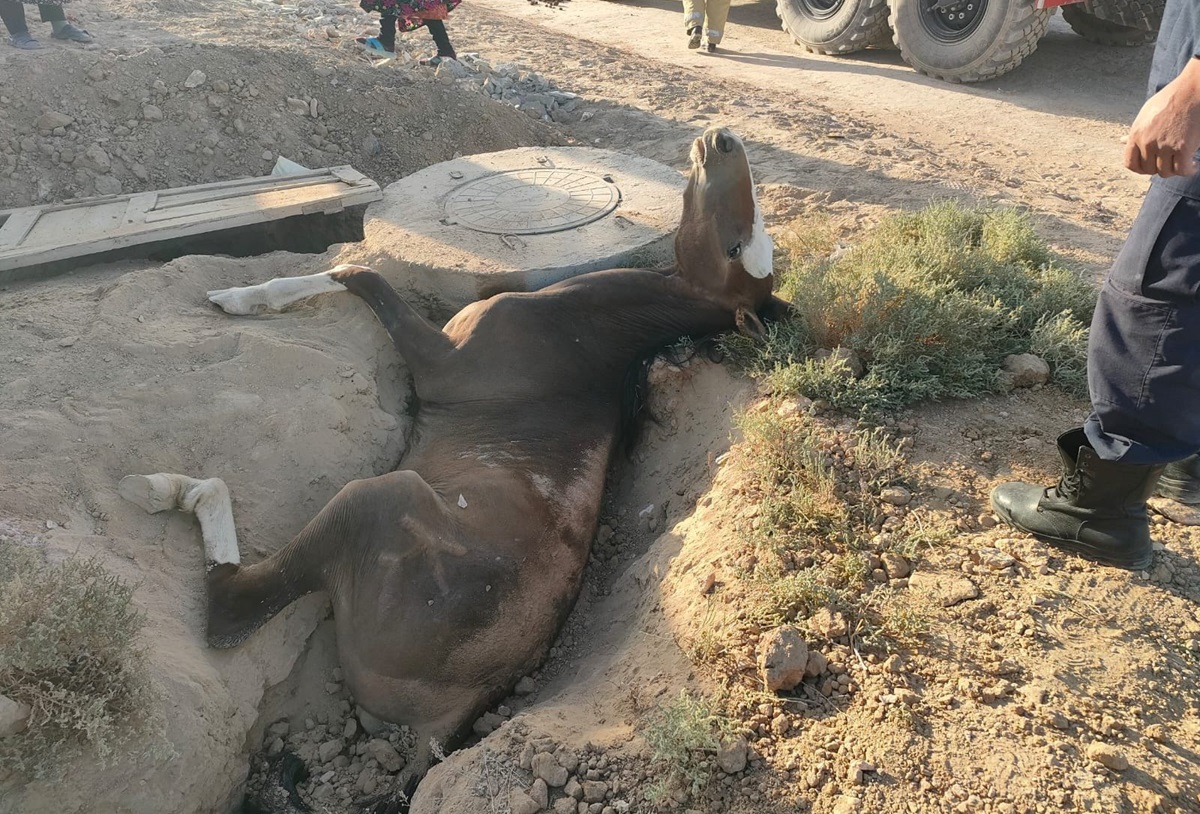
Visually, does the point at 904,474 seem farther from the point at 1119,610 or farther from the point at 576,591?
the point at 576,591

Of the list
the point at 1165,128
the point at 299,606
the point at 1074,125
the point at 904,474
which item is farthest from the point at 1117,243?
the point at 299,606

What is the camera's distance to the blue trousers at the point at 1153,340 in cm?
244

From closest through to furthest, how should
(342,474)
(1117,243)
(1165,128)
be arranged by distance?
(1165,128), (342,474), (1117,243)

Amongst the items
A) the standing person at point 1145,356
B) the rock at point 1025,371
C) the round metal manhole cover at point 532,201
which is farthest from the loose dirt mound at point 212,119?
the standing person at point 1145,356

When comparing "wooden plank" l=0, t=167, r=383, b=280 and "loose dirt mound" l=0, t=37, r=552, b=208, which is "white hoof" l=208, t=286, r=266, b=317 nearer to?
"wooden plank" l=0, t=167, r=383, b=280

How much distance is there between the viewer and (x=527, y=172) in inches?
234

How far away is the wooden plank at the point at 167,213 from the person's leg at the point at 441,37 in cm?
406

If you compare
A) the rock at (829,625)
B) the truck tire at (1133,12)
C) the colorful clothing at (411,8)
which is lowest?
the rock at (829,625)

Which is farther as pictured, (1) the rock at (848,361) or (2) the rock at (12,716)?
(1) the rock at (848,361)

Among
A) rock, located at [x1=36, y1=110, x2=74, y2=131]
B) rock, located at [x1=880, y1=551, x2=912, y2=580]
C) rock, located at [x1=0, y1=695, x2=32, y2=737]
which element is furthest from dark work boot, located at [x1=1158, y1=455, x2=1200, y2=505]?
rock, located at [x1=36, y1=110, x2=74, y2=131]

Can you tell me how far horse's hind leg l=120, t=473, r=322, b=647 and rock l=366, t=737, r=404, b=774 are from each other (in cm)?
67

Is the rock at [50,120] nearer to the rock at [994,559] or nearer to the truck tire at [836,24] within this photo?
the rock at [994,559]

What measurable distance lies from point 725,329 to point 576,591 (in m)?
1.77

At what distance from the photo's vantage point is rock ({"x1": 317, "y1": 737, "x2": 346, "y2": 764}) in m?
3.12
